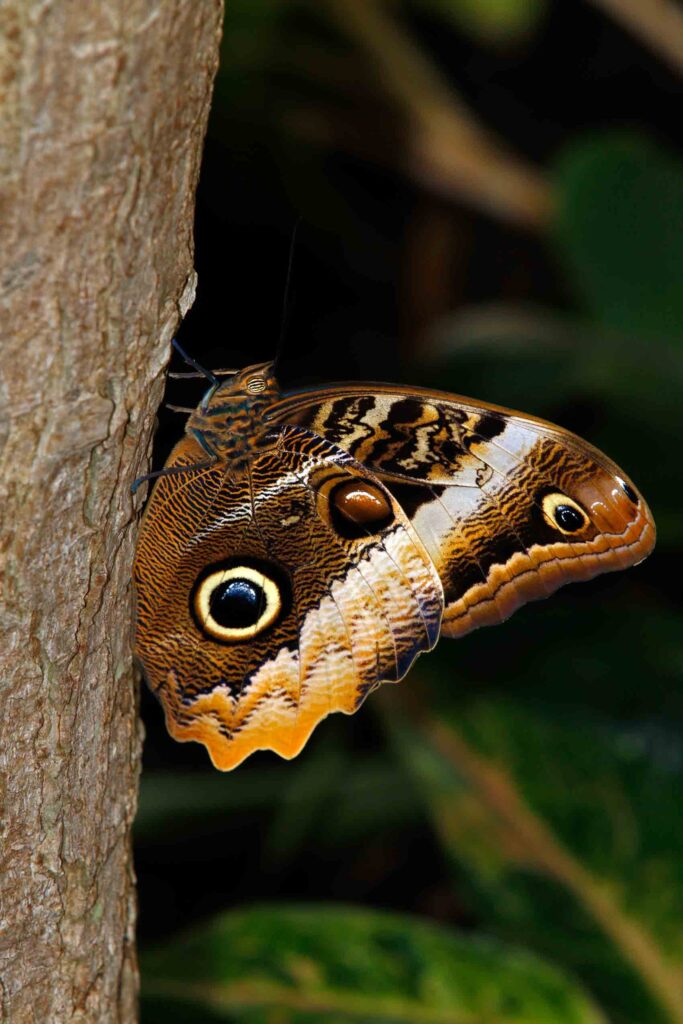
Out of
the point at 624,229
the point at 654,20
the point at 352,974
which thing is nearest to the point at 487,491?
the point at 352,974

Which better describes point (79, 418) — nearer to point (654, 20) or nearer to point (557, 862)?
point (557, 862)

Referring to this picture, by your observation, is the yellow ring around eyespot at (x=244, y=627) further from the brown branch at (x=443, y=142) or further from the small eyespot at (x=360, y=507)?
the brown branch at (x=443, y=142)

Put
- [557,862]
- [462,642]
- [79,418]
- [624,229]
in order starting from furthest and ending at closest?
[624,229] → [462,642] → [557,862] → [79,418]

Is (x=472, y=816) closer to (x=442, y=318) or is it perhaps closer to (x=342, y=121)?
(x=442, y=318)

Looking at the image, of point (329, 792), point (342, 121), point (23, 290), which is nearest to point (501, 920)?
point (329, 792)

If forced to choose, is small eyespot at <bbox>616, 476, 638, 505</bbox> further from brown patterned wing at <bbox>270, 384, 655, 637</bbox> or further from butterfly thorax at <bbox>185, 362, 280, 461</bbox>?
butterfly thorax at <bbox>185, 362, 280, 461</bbox>

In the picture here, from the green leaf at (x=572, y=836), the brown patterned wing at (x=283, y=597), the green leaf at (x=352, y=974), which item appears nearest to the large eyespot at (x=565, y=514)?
the brown patterned wing at (x=283, y=597)
